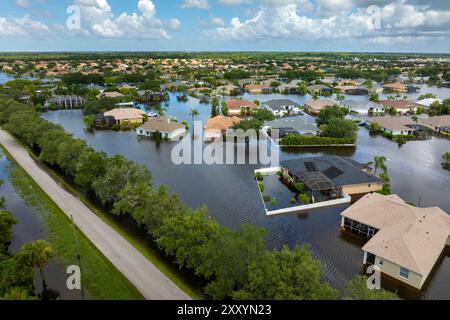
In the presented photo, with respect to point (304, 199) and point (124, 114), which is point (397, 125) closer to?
point (304, 199)

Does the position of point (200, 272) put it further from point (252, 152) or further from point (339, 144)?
point (339, 144)

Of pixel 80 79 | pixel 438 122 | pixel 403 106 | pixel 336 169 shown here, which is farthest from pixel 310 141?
pixel 80 79

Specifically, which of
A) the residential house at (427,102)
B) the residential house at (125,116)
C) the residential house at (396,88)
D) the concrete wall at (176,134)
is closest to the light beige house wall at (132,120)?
the residential house at (125,116)

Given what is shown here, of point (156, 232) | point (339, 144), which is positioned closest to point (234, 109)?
point (339, 144)

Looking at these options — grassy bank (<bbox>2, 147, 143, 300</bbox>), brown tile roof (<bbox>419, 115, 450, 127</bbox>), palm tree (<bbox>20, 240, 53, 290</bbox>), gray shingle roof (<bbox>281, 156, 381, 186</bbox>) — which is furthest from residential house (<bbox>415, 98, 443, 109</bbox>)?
palm tree (<bbox>20, 240, 53, 290</bbox>)

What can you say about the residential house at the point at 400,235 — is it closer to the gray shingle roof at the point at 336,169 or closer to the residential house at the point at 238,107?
the gray shingle roof at the point at 336,169
